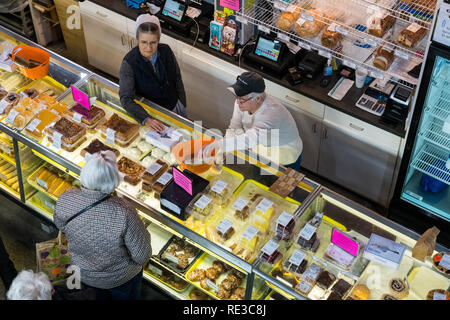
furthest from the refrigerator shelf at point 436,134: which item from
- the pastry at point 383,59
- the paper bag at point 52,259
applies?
the paper bag at point 52,259

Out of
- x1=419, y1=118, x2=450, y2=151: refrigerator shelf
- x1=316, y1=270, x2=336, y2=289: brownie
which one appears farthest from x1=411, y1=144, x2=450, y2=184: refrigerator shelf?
x1=316, y1=270, x2=336, y2=289: brownie

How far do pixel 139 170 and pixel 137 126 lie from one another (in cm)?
49

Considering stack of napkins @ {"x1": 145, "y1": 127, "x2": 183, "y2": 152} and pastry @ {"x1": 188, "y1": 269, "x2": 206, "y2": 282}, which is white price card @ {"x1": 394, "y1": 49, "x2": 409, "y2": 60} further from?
pastry @ {"x1": 188, "y1": 269, "x2": 206, "y2": 282}

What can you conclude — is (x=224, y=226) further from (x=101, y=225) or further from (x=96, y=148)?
(x=96, y=148)

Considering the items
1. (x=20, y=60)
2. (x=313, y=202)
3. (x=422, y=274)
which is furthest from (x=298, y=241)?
(x=20, y=60)

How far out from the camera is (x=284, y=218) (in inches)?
172

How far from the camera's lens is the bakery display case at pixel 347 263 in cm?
417

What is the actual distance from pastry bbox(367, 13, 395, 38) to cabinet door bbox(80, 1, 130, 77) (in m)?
2.97

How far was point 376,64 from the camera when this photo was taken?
5473 mm

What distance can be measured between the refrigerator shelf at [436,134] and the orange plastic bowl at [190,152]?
1.97 m

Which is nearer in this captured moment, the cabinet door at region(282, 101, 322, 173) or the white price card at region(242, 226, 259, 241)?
the white price card at region(242, 226, 259, 241)

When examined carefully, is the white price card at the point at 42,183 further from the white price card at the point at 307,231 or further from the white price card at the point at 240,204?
the white price card at the point at 307,231

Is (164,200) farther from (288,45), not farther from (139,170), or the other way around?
(288,45)

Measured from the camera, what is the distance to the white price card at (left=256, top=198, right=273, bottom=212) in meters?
4.53
